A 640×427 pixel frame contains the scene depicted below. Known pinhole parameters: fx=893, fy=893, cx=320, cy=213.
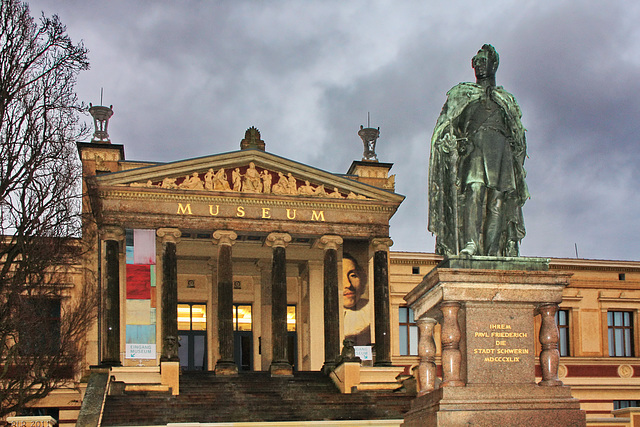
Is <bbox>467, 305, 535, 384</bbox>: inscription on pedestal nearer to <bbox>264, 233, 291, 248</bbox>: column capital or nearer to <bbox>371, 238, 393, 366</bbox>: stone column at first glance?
<bbox>264, 233, 291, 248</bbox>: column capital

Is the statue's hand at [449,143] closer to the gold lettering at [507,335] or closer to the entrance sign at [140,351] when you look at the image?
the gold lettering at [507,335]

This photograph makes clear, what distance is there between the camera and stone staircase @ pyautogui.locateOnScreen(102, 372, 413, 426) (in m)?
29.9

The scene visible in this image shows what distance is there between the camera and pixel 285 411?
31469mm

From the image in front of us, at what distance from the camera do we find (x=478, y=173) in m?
12.9

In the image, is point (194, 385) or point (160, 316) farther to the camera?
point (160, 316)

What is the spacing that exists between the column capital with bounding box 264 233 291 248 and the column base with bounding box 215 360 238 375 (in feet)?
18.0

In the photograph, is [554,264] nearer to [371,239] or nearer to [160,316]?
[371,239]

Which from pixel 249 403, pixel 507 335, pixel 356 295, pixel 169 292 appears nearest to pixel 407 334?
pixel 356 295

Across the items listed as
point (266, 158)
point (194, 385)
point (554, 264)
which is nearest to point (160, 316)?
point (194, 385)

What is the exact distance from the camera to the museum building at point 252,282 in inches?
1416

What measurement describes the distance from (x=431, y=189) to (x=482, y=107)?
1417mm

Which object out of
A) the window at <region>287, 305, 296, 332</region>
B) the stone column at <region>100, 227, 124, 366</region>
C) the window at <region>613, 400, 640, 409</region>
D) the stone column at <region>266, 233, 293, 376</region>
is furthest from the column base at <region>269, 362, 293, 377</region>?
the window at <region>613, 400, 640, 409</region>

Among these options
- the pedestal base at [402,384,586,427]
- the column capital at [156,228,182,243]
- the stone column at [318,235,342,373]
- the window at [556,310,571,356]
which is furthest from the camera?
the window at [556,310,571,356]

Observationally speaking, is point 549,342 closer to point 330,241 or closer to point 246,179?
point 330,241
